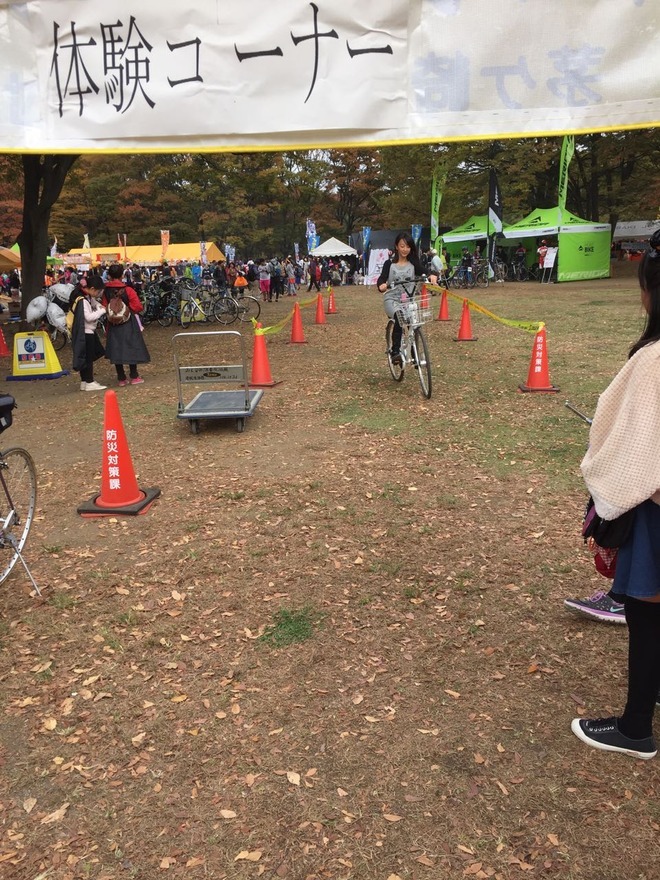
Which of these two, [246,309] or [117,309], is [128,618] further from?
[246,309]

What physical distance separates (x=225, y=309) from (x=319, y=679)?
15.7 meters

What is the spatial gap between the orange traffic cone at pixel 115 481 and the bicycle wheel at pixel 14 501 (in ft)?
2.01

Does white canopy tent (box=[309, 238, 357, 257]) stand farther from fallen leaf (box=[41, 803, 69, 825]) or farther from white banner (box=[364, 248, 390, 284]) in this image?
fallen leaf (box=[41, 803, 69, 825])

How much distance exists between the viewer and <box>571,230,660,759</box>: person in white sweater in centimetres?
195

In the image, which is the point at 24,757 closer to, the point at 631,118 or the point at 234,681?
the point at 234,681

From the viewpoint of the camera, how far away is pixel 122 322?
8367mm

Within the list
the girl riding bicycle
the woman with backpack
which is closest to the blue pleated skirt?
the girl riding bicycle

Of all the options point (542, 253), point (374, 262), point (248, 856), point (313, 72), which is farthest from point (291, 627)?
point (374, 262)

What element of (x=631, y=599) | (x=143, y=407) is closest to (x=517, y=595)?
(x=631, y=599)

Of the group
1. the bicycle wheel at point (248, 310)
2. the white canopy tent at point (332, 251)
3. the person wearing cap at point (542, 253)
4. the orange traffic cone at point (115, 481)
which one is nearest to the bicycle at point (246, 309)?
the bicycle wheel at point (248, 310)

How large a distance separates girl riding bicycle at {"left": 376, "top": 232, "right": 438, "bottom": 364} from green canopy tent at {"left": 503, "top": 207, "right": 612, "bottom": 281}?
→ 2110 cm

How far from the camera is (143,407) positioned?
7.89m

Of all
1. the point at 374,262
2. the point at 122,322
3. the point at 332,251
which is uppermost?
the point at 332,251

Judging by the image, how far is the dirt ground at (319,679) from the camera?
2102 millimetres
